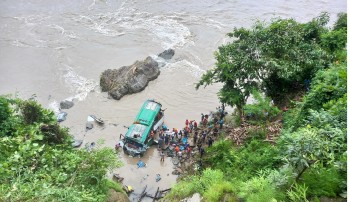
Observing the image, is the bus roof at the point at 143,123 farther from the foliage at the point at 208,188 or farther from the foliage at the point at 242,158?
the foliage at the point at 208,188

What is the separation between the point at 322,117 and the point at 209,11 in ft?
92.5

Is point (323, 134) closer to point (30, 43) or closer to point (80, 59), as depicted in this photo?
point (80, 59)

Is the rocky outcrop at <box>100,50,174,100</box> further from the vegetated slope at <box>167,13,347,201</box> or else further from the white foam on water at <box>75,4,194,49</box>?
the vegetated slope at <box>167,13,347,201</box>

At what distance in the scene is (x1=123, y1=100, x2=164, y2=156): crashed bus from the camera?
19484 mm

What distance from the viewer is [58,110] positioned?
23344mm

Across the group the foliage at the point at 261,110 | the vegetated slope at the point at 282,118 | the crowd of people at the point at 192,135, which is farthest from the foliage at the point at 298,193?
the crowd of people at the point at 192,135

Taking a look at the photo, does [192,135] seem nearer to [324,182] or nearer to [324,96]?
[324,96]

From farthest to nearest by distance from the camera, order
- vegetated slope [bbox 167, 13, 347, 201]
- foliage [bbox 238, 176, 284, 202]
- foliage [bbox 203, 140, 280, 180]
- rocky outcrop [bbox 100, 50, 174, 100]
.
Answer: rocky outcrop [bbox 100, 50, 174, 100], foliage [bbox 203, 140, 280, 180], foliage [bbox 238, 176, 284, 202], vegetated slope [bbox 167, 13, 347, 201]

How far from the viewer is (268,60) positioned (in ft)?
55.4

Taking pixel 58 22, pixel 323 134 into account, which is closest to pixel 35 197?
pixel 323 134

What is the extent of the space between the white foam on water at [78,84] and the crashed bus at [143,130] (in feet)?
19.2

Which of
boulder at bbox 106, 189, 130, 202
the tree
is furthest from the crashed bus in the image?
the tree

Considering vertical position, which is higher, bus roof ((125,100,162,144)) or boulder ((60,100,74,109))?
bus roof ((125,100,162,144))

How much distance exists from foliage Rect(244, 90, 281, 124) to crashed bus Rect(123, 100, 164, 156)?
606cm
